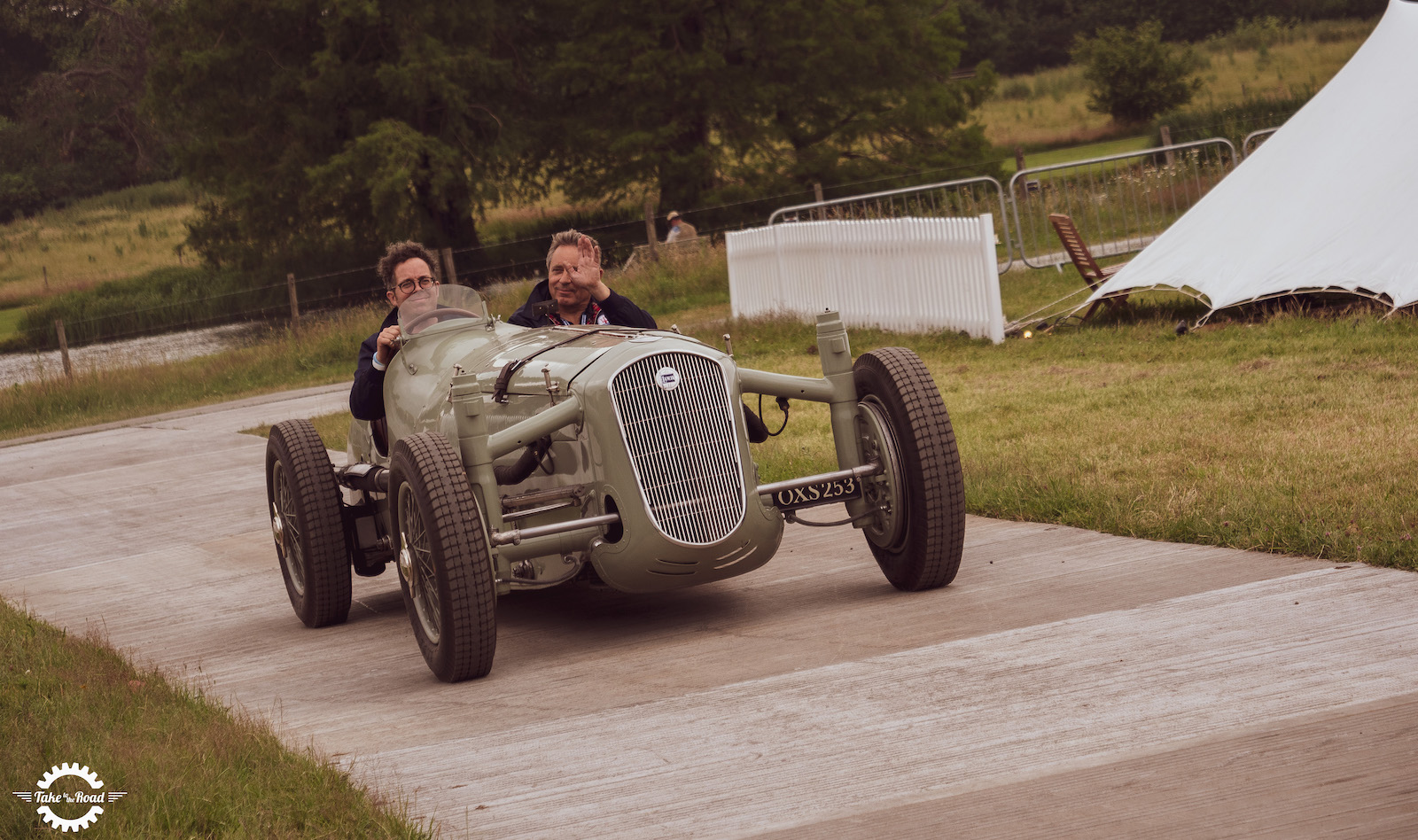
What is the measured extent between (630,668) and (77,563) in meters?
5.47

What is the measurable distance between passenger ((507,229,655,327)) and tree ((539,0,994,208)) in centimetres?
3179

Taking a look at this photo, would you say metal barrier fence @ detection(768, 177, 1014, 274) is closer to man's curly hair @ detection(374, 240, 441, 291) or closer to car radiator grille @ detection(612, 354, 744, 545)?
man's curly hair @ detection(374, 240, 441, 291)

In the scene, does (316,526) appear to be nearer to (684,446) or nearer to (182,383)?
(684,446)

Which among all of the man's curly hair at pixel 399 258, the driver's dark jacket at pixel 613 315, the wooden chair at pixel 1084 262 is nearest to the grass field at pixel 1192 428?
the wooden chair at pixel 1084 262

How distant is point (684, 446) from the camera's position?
5.59 meters

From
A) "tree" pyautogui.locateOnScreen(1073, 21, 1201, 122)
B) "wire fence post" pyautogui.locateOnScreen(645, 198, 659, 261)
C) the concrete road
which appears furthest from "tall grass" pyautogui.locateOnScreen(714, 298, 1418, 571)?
"tree" pyautogui.locateOnScreen(1073, 21, 1201, 122)

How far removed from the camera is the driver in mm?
7246

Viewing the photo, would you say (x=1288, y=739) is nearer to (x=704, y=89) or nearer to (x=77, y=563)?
(x=77, y=563)

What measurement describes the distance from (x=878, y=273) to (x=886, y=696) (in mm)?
12197

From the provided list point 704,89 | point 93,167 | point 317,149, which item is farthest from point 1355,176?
point 93,167

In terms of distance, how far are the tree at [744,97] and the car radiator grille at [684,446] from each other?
33475 millimetres

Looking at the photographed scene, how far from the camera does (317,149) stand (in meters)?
38.1

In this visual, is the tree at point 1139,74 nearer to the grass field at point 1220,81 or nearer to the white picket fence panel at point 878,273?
the grass field at point 1220,81

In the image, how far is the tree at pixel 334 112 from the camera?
119 feet
